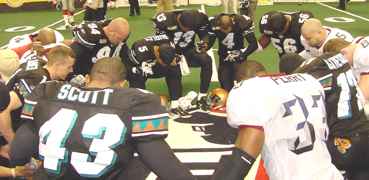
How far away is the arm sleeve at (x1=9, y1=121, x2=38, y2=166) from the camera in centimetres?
279

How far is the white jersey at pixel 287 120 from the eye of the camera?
101 inches

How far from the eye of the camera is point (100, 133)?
260cm

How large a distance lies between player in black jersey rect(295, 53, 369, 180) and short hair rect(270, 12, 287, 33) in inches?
129

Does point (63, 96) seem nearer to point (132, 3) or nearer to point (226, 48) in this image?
point (226, 48)

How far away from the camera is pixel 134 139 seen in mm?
2648

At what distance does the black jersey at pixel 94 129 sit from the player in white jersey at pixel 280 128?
41 cm

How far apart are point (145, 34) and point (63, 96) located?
9.40 m

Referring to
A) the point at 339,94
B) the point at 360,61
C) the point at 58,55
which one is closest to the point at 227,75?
the point at 360,61

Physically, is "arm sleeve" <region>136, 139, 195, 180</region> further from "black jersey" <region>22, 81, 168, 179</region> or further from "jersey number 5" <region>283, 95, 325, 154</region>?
"jersey number 5" <region>283, 95, 325, 154</region>

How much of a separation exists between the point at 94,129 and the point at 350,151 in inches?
68.3

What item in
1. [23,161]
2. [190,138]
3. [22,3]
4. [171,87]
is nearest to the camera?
[23,161]

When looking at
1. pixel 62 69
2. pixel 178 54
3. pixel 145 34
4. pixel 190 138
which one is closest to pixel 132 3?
pixel 145 34

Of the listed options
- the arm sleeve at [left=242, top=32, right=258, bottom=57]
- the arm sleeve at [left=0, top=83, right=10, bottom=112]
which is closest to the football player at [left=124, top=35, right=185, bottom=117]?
the arm sleeve at [left=242, top=32, right=258, bottom=57]

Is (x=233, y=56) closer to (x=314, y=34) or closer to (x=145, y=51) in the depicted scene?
(x=145, y=51)
